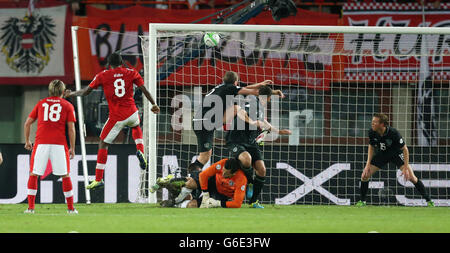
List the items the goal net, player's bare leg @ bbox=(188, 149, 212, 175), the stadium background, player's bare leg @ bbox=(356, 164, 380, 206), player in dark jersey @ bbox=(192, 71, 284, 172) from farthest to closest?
the stadium background < the goal net < player's bare leg @ bbox=(356, 164, 380, 206) < player's bare leg @ bbox=(188, 149, 212, 175) < player in dark jersey @ bbox=(192, 71, 284, 172)

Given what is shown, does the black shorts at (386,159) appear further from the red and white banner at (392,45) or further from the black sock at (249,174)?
the red and white banner at (392,45)

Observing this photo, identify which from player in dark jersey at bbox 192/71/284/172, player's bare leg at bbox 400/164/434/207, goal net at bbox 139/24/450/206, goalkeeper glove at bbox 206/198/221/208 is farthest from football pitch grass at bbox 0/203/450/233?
goal net at bbox 139/24/450/206

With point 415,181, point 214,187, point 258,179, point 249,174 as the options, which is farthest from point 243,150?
point 415,181

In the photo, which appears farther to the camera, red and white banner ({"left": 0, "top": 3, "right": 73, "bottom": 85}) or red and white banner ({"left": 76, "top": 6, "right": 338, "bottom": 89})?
red and white banner ({"left": 0, "top": 3, "right": 73, "bottom": 85})

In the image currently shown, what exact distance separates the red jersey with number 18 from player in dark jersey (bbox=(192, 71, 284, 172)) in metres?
2.48

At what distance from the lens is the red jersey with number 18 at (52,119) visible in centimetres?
895

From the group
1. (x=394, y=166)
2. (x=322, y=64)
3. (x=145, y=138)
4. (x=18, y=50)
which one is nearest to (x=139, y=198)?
(x=145, y=138)

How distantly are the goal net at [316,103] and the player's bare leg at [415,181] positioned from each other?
2.46 ft

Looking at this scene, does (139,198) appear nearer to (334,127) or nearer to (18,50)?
(334,127)

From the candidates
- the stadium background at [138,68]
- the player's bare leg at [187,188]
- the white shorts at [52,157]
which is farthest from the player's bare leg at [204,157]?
the stadium background at [138,68]

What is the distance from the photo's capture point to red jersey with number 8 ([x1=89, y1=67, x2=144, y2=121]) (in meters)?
10.5

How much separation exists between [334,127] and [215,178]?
544 cm

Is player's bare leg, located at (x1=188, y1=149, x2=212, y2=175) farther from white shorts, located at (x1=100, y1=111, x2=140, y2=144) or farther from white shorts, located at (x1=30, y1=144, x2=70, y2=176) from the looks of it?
white shorts, located at (x1=30, y1=144, x2=70, y2=176)

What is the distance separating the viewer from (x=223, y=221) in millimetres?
8117
